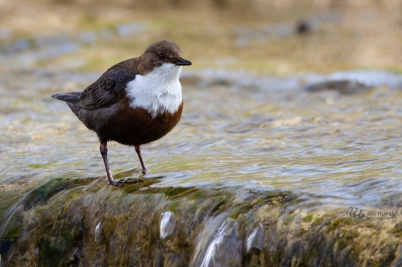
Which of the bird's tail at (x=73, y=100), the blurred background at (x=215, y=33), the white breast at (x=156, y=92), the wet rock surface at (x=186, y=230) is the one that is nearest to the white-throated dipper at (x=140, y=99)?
the white breast at (x=156, y=92)

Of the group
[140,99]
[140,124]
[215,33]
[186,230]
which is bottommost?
[186,230]

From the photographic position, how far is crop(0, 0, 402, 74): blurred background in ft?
38.0

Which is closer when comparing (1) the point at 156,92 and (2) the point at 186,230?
(2) the point at 186,230

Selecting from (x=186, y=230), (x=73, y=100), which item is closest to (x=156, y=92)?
(x=186, y=230)

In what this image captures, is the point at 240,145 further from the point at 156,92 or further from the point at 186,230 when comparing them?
the point at 186,230

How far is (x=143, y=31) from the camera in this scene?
1459cm

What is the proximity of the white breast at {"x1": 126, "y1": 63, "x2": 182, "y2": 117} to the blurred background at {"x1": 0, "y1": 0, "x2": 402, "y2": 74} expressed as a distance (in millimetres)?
5341

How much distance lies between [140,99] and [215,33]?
927 centimetres

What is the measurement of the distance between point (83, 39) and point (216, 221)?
1029 centimetres

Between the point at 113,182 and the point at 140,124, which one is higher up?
the point at 140,124

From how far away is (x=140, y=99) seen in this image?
5051mm

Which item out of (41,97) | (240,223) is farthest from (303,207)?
(41,97)

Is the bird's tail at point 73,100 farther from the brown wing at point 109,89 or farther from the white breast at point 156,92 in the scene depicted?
the white breast at point 156,92

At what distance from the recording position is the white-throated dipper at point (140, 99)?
504cm
